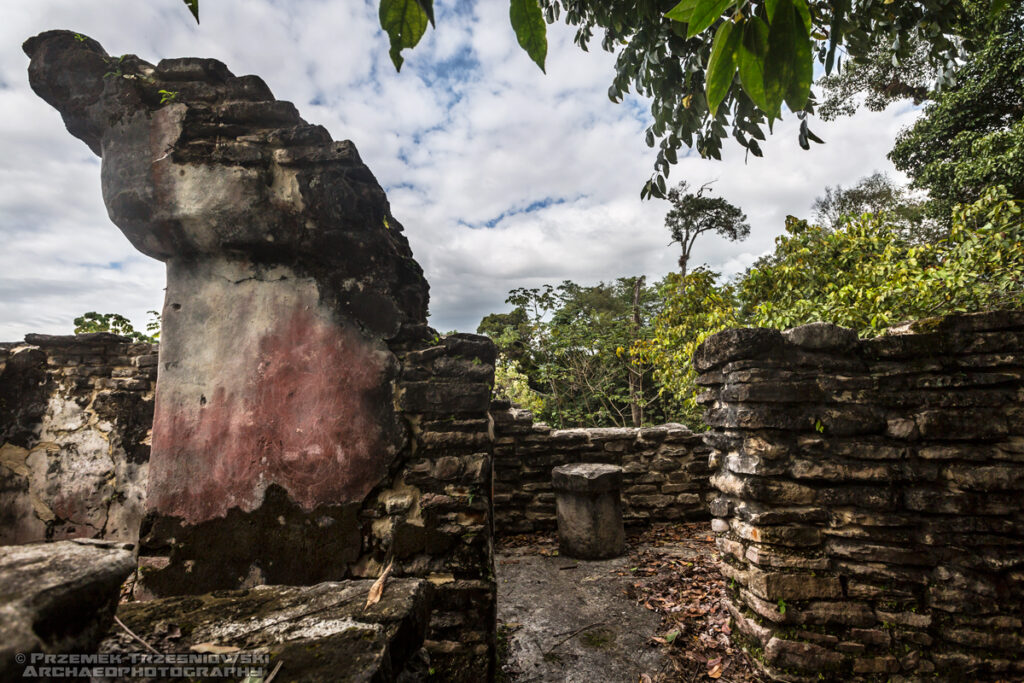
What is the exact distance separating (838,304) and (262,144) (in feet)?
18.8

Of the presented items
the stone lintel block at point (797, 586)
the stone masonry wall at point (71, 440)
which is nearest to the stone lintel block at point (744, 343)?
the stone lintel block at point (797, 586)

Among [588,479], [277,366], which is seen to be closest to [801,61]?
[277,366]

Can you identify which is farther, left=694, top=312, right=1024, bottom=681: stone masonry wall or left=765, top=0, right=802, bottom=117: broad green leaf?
left=694, top=312, right=1024, bottom=681: stone masonry wall

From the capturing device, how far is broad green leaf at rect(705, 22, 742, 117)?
0.74 meters

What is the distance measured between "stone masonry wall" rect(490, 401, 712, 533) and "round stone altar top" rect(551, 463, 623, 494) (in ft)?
2.35

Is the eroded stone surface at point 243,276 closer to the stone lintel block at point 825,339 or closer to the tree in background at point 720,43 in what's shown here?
the tree in background at point 720,43

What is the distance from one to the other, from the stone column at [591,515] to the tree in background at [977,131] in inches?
419

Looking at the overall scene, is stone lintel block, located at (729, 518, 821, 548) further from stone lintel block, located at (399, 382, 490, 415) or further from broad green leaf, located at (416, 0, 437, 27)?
broad green leaf, located at (416, 0, 437, 27)

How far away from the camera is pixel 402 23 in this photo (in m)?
0.85

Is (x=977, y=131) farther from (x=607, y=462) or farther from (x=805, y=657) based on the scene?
(x=805, y=657)

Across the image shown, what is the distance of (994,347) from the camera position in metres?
2.65

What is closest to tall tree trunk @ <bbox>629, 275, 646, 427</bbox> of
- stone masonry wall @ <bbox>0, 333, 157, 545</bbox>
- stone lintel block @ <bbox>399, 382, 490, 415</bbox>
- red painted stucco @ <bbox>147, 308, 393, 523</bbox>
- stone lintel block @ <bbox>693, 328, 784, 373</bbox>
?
stone lintel block @ <bbox>693, 328, 784, 373</bbox>

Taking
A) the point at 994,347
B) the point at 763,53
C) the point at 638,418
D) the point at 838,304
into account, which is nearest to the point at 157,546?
the point at 763,53

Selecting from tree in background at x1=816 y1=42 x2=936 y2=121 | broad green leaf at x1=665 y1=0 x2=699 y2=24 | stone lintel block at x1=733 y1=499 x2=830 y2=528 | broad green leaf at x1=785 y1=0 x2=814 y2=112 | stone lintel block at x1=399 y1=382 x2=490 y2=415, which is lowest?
stone lintel block at x1=733 y1=499 x2=830 y2=528
